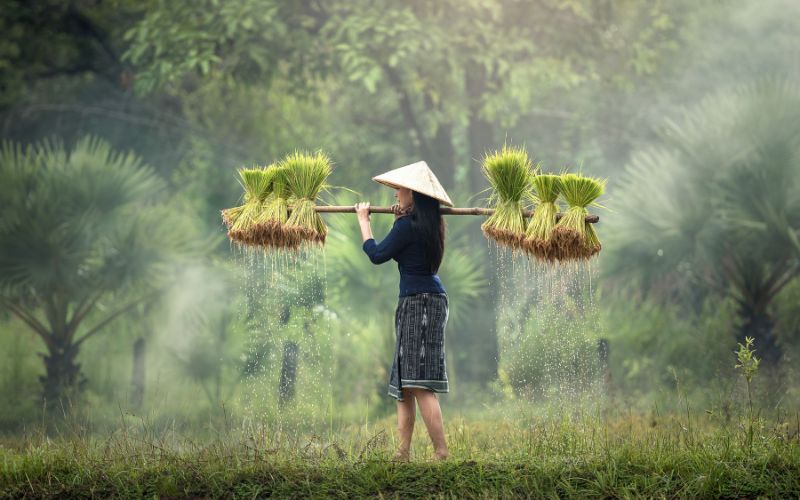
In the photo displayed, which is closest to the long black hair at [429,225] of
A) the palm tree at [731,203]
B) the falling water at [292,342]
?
the falling water at [292,342]

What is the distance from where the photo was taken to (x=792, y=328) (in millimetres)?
13000

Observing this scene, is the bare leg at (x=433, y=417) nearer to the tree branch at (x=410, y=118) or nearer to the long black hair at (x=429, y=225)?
the long black hair at (x=429, y=225)

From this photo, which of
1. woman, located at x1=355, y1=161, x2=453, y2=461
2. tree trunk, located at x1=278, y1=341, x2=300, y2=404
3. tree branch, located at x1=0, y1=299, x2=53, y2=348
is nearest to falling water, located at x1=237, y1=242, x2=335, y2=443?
tree trunk, located at x1=278, y1=341, x2=300, y2=404

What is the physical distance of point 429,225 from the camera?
6684mm

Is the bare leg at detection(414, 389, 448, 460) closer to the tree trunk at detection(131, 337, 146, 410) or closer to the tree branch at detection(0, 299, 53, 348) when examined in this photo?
the tree branch at detection(0, 299, 53, 348)

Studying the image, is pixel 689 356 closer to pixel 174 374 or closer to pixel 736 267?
pixel 736 267

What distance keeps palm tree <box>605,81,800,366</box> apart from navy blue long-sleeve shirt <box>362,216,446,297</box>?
628 centimetres

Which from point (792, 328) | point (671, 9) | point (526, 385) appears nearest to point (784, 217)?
point (792, 328)

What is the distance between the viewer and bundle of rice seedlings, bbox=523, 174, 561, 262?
7.04 m

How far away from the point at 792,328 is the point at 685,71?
7504 millimetres

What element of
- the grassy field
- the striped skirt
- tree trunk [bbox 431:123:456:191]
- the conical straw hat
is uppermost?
tree trunk [bbox 431:123:456:191]

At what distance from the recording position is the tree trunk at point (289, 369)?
1315 cm

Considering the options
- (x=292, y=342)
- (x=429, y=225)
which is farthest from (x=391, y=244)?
(x=292, y=342)

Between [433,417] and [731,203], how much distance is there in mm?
7256
